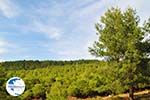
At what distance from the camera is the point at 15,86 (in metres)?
12.1

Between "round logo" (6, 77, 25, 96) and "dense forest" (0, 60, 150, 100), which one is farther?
"dense forest" (0, 60, 150, 100)

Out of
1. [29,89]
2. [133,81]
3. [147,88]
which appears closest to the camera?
[133,81]

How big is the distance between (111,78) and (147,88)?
1190 inches

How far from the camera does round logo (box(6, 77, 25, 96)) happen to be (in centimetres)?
1191

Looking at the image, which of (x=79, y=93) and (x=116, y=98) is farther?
(x=79, y=93)

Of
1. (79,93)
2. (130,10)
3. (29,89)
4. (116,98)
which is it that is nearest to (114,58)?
(130,10)

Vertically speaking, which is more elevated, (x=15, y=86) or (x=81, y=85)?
(x=15, y=86)

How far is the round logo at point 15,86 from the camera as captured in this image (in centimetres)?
1191

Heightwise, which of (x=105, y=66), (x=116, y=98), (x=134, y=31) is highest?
(x=134, y=31)

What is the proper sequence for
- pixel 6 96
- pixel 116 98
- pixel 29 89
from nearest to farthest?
pixel 6 96 < pixel 116 98 < pixel 29 89

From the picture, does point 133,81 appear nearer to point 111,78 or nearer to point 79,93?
point 111,78

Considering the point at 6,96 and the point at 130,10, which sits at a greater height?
the point at 130,10

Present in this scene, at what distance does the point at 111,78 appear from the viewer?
55.3 metres

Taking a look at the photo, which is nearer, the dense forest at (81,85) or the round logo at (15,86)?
the round logo at (15,86)
